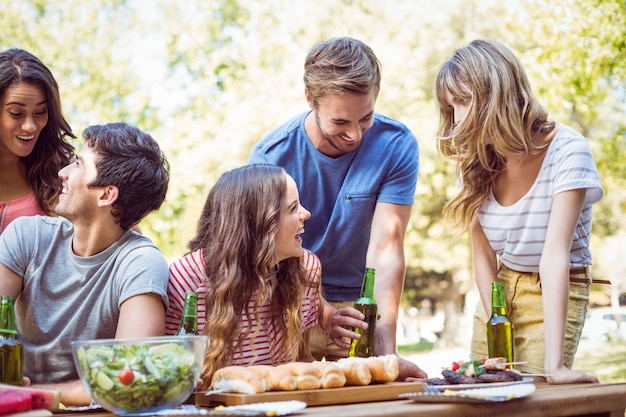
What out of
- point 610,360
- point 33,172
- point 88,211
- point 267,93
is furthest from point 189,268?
point 610,360

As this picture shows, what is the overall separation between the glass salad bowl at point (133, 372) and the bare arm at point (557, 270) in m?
1.35

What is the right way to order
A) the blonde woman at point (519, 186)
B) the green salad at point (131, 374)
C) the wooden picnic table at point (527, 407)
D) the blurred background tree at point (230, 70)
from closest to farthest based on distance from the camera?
the green salad at point (131, 374), the wooden picnic table at point (527, 407), the blonde woman at point (519, 186), the blurred background tree at point (230, 70)

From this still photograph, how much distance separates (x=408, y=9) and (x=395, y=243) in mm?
13257

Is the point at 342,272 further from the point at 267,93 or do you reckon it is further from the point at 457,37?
the point at 457,37

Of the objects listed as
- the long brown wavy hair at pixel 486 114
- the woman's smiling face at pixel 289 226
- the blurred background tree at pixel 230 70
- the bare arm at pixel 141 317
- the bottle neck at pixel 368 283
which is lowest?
the bare arm at pixel 141 317

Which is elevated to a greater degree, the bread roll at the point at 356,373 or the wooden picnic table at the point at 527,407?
the bread roll at the point at 356,373

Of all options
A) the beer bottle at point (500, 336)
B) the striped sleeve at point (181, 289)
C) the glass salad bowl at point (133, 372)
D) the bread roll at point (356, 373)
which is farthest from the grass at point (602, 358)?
the glass salad bowl at point (133, 372)

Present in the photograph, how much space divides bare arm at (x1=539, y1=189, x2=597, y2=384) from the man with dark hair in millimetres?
1226

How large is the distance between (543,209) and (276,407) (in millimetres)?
1541

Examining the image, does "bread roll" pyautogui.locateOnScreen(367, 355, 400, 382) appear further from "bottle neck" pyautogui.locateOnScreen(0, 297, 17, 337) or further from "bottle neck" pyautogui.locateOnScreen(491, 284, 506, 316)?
"bottle neck" pyautogui.locateOnScreen(0, 297, 17, 337)

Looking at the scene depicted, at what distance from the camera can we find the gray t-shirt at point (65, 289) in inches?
90.0

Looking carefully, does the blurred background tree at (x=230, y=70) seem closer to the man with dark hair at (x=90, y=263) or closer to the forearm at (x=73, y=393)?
the man with dark hair at (x=90, y=263)

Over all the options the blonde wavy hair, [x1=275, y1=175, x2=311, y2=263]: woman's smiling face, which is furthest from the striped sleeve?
the blonde wavy hair

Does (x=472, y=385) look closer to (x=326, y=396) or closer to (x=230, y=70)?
(x=326, y=396)
